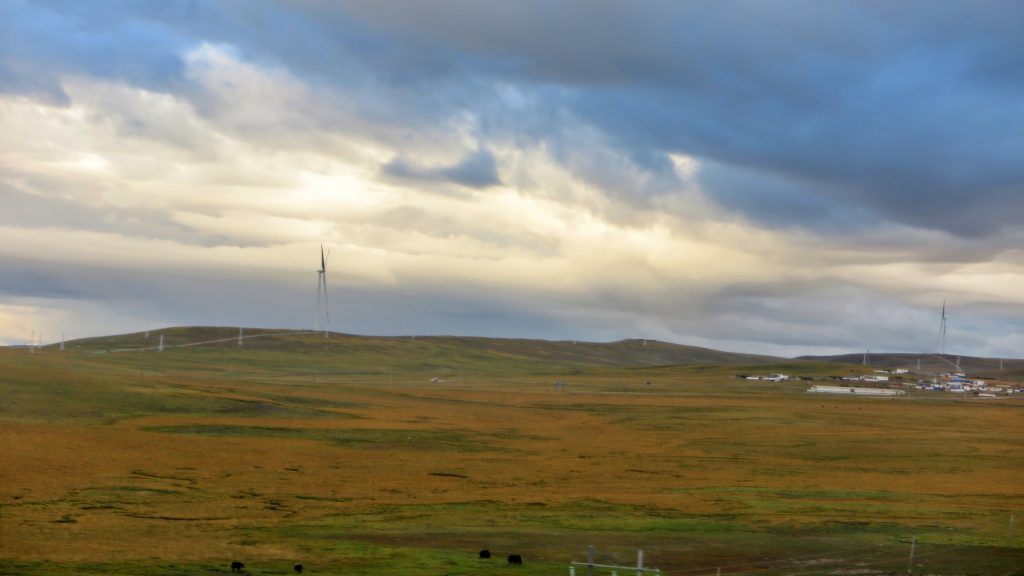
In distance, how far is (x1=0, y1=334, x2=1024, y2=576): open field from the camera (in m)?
45.1

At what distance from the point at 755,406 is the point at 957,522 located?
4187 inches

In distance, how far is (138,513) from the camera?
56.4m

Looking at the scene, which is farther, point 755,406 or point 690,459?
point 755,406

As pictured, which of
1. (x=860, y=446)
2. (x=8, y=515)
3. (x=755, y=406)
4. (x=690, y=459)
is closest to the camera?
(x=8, y=515)

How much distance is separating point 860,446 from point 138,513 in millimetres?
71041

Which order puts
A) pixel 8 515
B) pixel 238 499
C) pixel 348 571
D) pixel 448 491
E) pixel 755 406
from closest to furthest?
pixel 348 571 < pixel 8 515 < pixel 238 499 < pixel 448 491 < pixel 755 406

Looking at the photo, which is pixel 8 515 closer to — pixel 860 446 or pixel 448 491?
pixel 448 491

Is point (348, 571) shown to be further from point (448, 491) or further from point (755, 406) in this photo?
point (755, 406)

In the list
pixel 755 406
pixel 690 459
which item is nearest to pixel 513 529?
pixel 690 459

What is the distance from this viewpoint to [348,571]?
4053cm

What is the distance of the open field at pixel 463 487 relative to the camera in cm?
4512

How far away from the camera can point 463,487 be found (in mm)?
70375

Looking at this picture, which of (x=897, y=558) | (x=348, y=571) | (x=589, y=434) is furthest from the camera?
(x=589, y=434)

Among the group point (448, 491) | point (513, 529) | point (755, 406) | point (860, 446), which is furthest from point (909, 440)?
point (513, 529)
